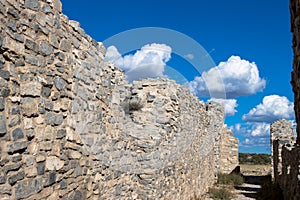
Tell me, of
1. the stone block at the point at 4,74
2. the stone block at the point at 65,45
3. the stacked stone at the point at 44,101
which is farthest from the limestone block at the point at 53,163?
Answer: the stone block at the point at 65,45

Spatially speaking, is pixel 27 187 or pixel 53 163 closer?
pixel 27 187

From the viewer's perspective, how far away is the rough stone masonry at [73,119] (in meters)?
2.92

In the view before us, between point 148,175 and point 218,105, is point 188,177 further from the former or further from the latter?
point 218,105

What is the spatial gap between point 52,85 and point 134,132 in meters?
2.91

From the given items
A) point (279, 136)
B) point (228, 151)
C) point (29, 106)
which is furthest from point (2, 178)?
point (228, 151)

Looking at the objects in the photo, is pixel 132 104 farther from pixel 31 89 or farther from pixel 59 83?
pixel 31 89

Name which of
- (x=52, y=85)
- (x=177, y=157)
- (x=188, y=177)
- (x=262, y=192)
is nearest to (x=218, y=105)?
(x=262, y=192)

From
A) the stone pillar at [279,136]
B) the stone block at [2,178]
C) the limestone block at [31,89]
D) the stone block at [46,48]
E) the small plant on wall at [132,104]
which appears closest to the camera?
the stone block at [2,178]

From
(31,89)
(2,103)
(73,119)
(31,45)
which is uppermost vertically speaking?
(31,45)

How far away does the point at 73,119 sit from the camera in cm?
394

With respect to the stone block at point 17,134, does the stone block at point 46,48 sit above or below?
above

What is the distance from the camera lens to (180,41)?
7.42 metres

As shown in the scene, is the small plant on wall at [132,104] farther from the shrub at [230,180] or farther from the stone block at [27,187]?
the shrub at [230,180]

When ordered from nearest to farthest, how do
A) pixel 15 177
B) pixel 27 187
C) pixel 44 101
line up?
1. pixel 15 177
2. pixel 27 187
3. pixel 44 101
